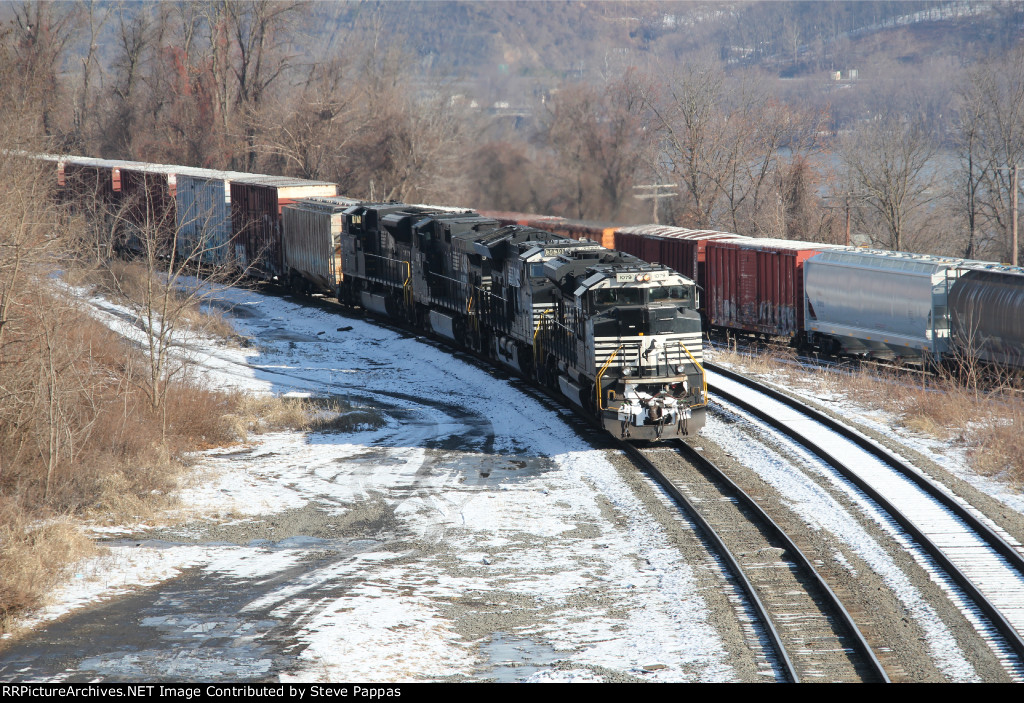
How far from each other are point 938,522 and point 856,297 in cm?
1311

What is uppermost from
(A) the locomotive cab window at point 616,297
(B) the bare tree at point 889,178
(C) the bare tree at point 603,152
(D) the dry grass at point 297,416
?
(C) the bare tree at point 603,152

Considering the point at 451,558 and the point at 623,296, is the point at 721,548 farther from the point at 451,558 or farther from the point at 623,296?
the point at 623,296

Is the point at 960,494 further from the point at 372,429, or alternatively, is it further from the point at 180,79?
the point at 180,79

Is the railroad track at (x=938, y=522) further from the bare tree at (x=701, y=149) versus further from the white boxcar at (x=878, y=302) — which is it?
the bare tree at (x=701, y=149)

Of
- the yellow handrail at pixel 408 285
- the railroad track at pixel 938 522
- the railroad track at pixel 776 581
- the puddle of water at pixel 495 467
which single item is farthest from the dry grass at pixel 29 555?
the yellow handrail at pixel 408 285

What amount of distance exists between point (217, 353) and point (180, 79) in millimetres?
60455

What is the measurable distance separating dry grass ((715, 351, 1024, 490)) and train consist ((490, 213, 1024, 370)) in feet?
3.55

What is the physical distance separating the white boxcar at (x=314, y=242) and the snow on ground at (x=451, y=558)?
13123mm

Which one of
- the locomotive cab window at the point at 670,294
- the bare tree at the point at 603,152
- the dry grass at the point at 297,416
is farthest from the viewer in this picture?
the bare tree at the point at 603,152

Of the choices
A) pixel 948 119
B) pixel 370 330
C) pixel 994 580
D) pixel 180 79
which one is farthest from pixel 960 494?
pixel 948 119

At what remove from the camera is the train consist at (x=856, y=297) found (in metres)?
24.0

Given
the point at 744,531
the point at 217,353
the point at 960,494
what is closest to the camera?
the point at 744,531

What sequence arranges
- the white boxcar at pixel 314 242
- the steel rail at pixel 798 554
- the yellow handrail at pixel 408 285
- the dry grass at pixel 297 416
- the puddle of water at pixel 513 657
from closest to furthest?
the puddle of water at pixel 513 657, the steel rail at pixel 798 554, the dry grass at pixel 297 416, the yellow handrail at pixel 408 285, the white boxcar at pixel 314 242
